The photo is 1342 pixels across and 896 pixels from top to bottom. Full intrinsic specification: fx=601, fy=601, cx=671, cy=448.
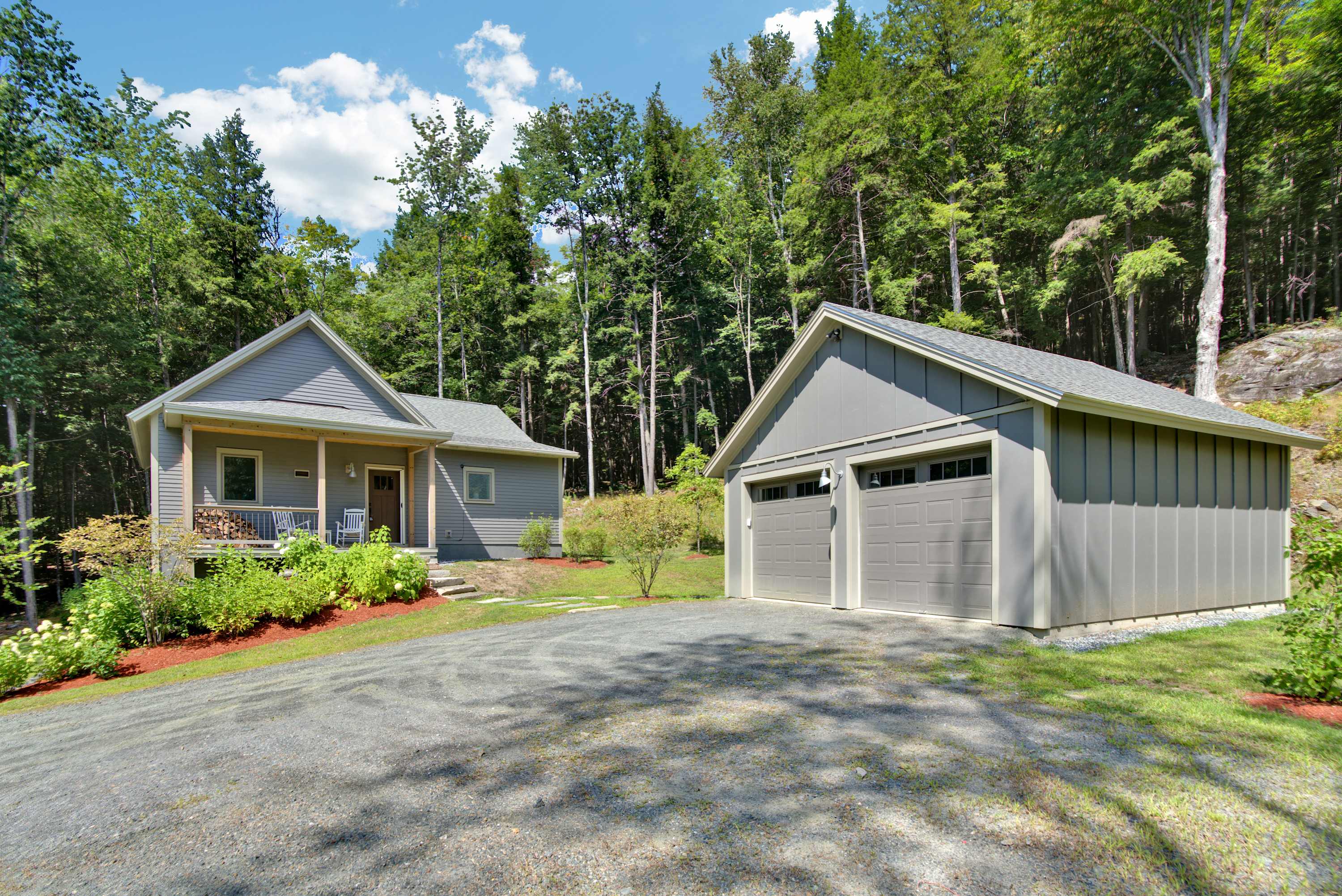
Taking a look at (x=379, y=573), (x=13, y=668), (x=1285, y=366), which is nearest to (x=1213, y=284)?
(x=1285, y=366)

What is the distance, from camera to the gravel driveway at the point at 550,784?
262cm

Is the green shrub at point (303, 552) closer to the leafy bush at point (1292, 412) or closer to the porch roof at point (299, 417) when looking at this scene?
the porch roof at point (299, 417)

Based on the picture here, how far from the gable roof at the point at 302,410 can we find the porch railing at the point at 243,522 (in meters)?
1.96

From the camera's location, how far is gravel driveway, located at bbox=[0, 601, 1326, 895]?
8.59ft

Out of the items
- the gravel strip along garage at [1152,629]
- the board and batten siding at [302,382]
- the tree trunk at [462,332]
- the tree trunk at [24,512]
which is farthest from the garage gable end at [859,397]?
the tree trunk at [462,332]

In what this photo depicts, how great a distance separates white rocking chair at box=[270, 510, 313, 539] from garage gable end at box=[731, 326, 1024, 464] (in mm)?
10303

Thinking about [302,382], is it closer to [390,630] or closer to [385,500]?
[385,500]

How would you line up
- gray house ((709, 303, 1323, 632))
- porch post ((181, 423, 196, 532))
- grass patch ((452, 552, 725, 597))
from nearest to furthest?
gray house ((709, 303, 1323, 632)), porch post ((181, 423, 196, 532)), grass patch ((452, 552, 725, 597))

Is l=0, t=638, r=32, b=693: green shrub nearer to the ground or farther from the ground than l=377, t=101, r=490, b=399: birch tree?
nearer to the ground

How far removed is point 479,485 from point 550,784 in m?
15.6

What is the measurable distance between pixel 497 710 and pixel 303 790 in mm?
1618

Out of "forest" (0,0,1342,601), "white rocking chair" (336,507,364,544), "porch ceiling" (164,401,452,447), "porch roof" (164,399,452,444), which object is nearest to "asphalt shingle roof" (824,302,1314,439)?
"forest" (0,0,1342,601)

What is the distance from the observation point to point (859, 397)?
374 inches

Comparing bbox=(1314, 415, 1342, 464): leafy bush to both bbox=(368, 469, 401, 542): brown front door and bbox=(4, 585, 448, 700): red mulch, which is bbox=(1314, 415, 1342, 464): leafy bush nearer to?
bbox=(4, 585, 448, 700): red mulch
